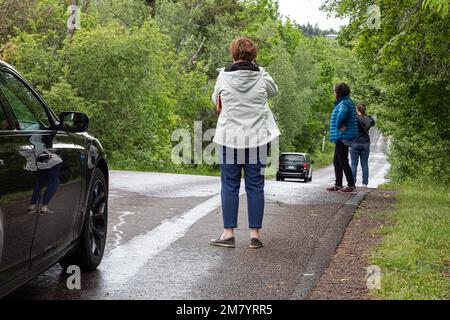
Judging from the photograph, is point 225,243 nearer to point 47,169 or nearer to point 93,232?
point 93,232

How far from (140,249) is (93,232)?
89 centimetres

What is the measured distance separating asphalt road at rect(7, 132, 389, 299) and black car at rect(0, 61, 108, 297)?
0.33m

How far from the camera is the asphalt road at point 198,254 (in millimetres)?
4949

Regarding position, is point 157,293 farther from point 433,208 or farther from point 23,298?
point 433,208

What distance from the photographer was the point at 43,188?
4.27 meters

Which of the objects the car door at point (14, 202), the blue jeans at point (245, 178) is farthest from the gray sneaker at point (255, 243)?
the car door at point (14, 202)

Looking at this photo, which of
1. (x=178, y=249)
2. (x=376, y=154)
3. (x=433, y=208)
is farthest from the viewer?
(x=376, y=154)

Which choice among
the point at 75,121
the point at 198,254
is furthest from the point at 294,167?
the point at 75,121

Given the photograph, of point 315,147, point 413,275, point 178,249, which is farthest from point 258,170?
point 315,147

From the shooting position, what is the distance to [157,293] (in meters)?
4.86

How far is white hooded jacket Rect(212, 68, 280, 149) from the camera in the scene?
21.7ft

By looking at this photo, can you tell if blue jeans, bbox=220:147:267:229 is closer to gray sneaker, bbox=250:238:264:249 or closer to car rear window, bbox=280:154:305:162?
gray sneaker, bbox=250:238:264:249

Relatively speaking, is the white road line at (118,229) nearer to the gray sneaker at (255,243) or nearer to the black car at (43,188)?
the black car at (43,188)
